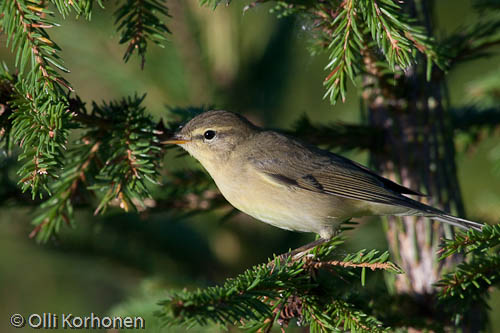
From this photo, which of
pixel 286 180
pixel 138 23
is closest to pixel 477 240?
pixel 286 180

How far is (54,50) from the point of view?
196cm

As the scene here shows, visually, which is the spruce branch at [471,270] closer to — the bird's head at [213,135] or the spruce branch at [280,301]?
the spruce branch at [280,301]

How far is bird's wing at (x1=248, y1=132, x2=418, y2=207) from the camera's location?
3350 millimetres

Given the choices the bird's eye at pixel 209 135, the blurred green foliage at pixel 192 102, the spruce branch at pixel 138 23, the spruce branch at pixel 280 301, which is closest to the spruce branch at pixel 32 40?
the spruce branch at pixel 138 23

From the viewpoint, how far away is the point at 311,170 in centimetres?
347

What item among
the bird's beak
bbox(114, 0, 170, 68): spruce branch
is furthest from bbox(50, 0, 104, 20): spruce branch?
the bird's beak

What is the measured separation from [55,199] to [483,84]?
3.01m

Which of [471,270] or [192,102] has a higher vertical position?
[192,102]

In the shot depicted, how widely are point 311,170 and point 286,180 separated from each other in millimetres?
215

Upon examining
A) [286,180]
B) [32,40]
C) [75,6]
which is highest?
[75,6]

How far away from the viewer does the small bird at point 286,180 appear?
3.09 meters

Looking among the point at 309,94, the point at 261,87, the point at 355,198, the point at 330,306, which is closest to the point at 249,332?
the point at 330,306

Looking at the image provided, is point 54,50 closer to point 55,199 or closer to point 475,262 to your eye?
point 55,199

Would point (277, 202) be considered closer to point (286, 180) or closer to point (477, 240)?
point (286, 180)
